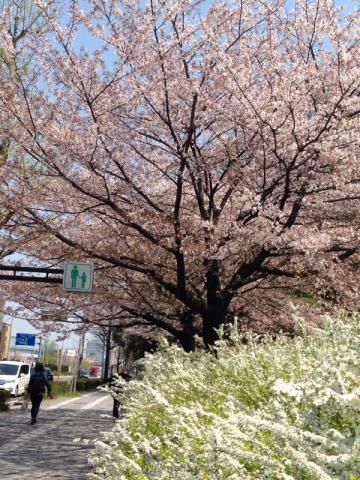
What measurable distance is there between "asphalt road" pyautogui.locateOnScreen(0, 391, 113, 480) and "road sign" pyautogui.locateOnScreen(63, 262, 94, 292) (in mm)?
2722

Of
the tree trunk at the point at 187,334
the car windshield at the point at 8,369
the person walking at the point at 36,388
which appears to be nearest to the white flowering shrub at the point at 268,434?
the tree trunk at the point at 187,334

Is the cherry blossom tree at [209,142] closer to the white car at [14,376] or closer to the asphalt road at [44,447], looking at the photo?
the asphalt road at [44,447]

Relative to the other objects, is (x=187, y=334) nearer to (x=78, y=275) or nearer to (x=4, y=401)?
(x=78, y=275)

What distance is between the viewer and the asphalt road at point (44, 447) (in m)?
8.46

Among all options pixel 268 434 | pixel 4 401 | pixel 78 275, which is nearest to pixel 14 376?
pixel 4 401

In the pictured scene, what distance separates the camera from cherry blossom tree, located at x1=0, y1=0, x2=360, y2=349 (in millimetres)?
9875

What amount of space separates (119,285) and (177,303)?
5.08ft

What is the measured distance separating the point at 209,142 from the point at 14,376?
19622mm

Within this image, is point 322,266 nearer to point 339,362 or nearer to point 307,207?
point 307,207

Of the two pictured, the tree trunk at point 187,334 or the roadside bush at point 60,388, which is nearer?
the tree trunk at point 187,334

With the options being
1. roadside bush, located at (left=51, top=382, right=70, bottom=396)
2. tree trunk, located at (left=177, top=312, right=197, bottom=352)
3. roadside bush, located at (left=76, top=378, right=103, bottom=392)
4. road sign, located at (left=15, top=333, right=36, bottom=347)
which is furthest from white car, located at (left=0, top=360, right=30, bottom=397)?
road sign, located at (left=15, top=333, right=36, bottom=347)

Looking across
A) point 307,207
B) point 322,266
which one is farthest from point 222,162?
point 322,266

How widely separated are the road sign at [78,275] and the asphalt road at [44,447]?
272 cm

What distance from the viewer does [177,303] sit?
1485 centimetres
